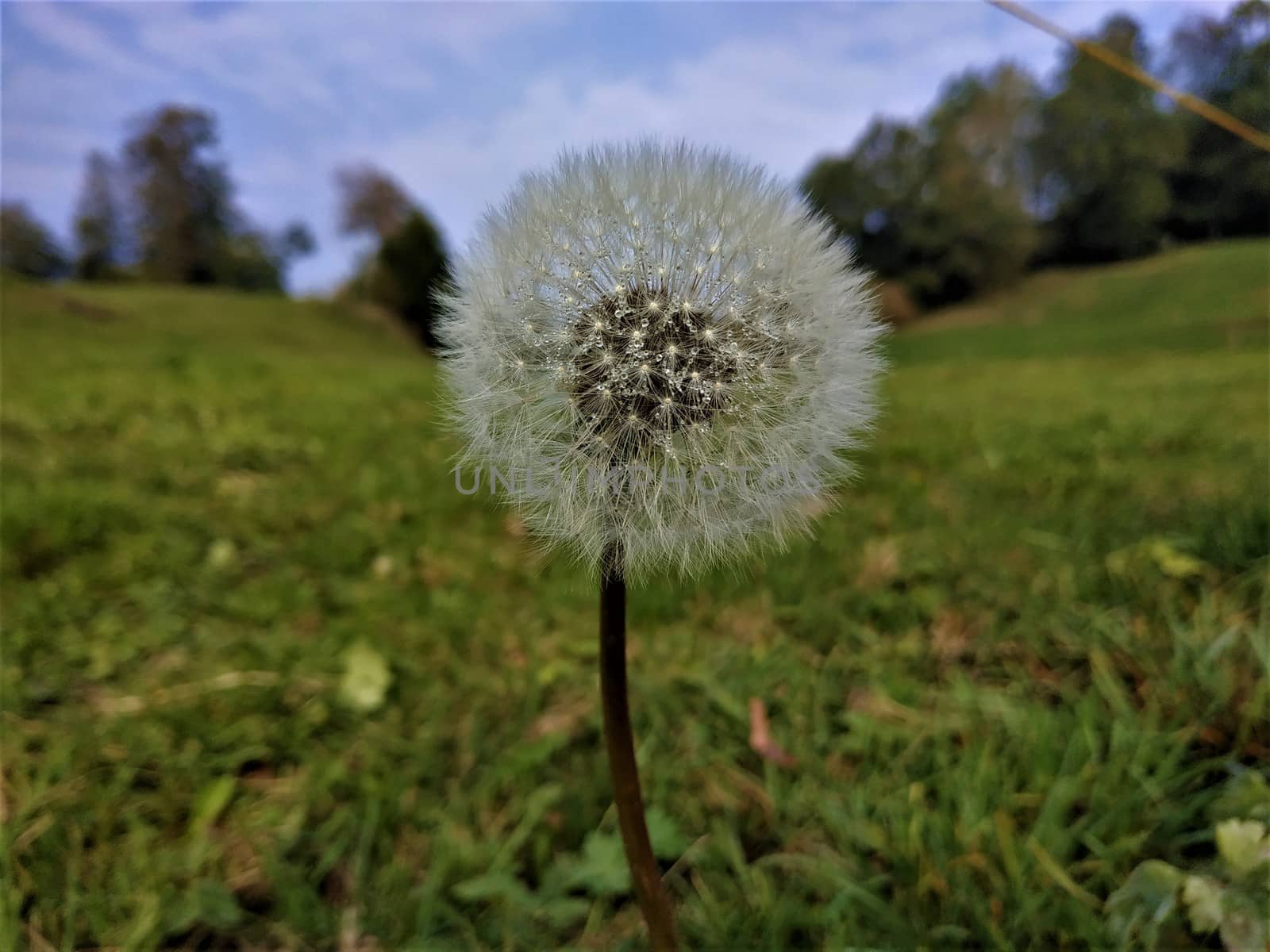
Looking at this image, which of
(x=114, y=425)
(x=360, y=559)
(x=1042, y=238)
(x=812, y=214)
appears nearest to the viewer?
(x=812, y=214)

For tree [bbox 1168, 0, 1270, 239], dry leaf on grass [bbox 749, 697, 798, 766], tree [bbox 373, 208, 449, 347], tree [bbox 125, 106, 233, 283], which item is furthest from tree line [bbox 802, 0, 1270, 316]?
tree [bbox 125, 106, 233, 283]

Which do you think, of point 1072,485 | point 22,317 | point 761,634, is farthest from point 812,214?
point 22,317

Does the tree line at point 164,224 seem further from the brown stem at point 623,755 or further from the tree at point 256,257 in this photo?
the brown stem at point 623,755

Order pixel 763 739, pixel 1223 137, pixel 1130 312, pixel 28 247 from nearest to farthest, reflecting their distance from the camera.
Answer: pixel 763 739 → pixel 1223 137 → pixel 1130 312 → pixel 28 247

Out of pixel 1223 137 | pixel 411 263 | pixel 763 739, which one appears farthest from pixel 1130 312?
pixel 411 263

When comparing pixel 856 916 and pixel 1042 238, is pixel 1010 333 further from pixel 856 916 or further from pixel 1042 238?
pixel 856 916

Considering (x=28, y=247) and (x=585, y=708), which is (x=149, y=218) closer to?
(x=28, y=247)

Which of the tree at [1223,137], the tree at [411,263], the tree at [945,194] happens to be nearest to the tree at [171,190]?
the tree at [411,263]
